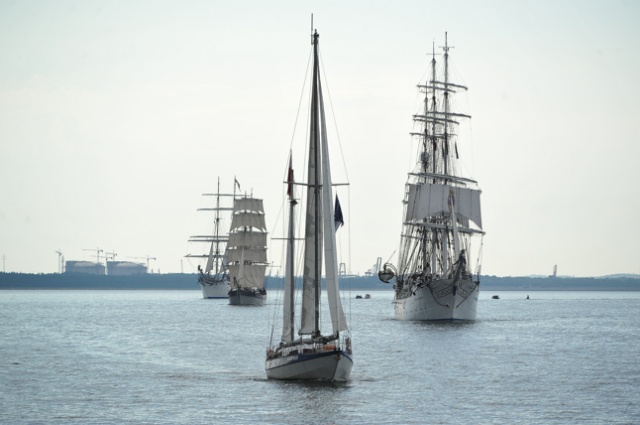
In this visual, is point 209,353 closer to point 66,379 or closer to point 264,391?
point 66,379

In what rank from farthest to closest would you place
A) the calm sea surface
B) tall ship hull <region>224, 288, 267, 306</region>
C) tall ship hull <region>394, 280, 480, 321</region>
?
tall ship hull <region>224, 288, 267, 306</region>, tall ship hull <region>394, 280, 480, 321</region>, the calm sea surface

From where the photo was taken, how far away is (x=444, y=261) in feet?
343

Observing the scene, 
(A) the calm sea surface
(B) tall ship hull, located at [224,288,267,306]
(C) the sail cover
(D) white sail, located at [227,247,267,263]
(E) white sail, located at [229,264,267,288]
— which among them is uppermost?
(C) the sail cover

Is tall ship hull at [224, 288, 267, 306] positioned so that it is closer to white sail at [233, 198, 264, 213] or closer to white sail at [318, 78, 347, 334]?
white sail at [233, 198, 264, 213]

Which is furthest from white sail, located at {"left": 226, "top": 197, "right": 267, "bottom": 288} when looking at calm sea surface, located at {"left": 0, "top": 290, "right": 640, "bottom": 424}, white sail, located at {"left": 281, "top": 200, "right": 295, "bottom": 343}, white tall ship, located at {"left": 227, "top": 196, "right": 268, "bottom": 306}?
white sail, located at {"left": 281, "top": 200, "right": 295, "bottom": 343}

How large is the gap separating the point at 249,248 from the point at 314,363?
391 ft

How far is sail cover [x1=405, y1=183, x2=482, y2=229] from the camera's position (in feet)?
357

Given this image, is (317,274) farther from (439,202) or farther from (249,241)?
(249,241)

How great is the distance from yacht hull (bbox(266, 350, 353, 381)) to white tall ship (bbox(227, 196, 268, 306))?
4557 inches

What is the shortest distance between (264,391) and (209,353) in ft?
71.2

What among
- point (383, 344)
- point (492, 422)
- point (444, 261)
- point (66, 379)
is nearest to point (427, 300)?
point (444, 261)

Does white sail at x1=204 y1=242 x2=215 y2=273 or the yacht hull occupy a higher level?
white sail at x1=204 y1=242 x2=215 y2=273

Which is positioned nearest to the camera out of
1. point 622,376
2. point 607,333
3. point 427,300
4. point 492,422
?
point 492,422

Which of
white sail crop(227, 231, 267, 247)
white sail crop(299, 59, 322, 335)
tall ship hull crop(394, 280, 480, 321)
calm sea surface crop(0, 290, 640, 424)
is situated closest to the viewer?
calm sea surface crop(0, 290, 640, 424)
